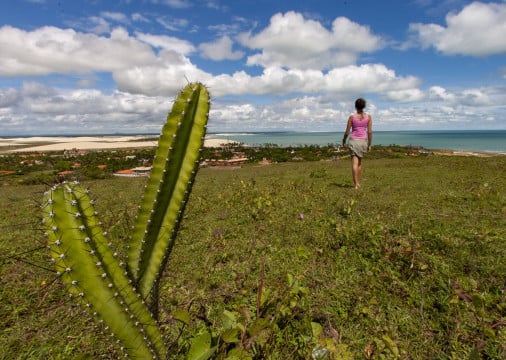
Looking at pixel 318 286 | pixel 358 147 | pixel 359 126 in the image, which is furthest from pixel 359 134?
pixel 318 286

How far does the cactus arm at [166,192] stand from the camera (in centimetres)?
208

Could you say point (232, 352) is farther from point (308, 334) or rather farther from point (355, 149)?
point (355, 149)

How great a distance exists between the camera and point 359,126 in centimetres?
816

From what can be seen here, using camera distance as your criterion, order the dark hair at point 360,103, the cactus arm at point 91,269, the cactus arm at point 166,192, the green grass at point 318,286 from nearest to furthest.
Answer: the cactus arm at point 91,269
the cactus arm at point 166,192
the green grass at point 318,286
the dark hair at point 360,103

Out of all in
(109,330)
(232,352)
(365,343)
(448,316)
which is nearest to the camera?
(109,330)

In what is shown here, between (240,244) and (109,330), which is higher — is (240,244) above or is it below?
below

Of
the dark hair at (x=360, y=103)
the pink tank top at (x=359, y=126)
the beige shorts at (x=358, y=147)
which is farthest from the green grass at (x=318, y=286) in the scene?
the dark hair at (x=360, y=103)

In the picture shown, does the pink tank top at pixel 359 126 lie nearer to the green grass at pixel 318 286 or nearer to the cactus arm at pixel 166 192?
the green grass at pixel 318 286

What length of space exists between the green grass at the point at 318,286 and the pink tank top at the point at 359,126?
8.64ft

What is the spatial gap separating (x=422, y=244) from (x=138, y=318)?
3920 mm

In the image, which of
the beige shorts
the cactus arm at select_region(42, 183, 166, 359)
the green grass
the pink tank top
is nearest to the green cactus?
the cactus arm at select_region(42, 183, 166, 359)

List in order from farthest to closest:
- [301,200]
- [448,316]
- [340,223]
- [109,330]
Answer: [301,200], [340,223], [448,316], [109,330]

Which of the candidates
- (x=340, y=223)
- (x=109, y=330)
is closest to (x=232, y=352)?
(x=109, y=330)

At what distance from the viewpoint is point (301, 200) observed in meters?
7.14
